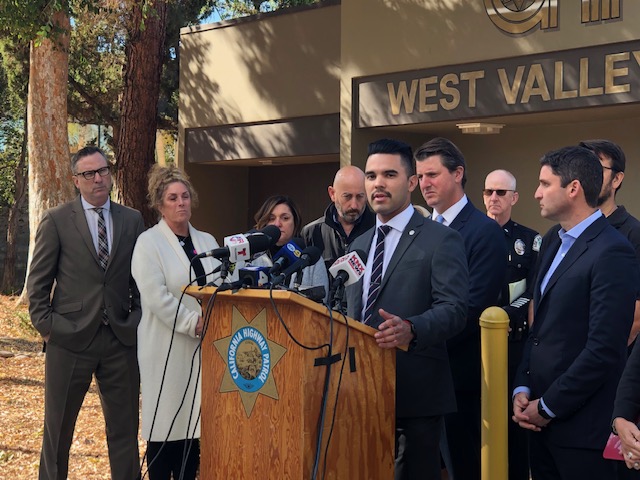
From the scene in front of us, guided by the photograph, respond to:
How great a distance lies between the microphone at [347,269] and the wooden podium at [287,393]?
181mm

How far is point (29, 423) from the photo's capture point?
9.78 meters

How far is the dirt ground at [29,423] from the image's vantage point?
7855 mm

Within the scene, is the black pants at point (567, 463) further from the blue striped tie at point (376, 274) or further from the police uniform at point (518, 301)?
the police uniform at point (518, 301)

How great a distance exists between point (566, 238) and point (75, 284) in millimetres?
3362

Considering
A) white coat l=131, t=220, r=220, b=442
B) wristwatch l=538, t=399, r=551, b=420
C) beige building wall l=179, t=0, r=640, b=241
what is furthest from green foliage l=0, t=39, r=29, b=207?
wristwatch l=538, t=399, r=551, b=420

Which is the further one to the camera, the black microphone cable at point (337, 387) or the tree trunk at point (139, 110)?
the tree trunk at point (139, 110)

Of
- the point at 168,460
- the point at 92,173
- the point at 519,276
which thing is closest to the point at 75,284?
the point at 92,173

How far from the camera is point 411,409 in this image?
444 cm

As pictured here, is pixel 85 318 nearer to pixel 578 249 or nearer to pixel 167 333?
pixel 167 333

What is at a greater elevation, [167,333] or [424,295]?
[424,295]

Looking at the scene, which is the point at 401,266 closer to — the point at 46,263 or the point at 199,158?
the point at 46,263

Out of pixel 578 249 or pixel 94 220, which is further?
pixel 94 220

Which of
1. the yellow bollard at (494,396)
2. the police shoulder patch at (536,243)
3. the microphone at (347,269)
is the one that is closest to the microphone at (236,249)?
the microphone at (347,269)

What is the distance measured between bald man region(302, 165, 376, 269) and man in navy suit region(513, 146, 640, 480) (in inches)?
87.3
